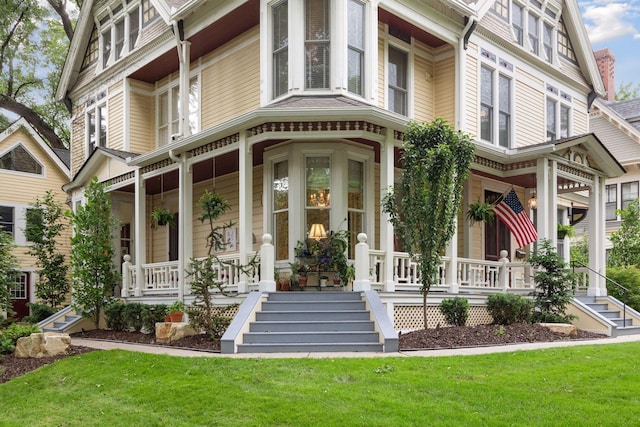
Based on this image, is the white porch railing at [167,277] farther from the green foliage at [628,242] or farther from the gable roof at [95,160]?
the green foliage at [628,242]

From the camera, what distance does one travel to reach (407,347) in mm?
9953

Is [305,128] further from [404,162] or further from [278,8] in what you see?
[278,8]

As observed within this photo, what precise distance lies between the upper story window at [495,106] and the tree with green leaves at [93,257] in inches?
381

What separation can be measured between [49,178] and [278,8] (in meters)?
14.8

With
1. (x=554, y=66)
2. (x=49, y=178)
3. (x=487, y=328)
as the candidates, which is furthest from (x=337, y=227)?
(x=49, y=178)

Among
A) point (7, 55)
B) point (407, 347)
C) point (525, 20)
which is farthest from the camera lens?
point (7, 55)

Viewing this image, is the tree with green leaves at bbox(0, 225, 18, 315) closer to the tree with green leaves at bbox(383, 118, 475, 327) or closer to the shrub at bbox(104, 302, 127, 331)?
the shrub at bbox(104, 302, 127, 331)

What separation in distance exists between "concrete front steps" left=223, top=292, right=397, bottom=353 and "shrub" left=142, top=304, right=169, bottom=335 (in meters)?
3.11

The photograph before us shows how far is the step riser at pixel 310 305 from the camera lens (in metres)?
11.1

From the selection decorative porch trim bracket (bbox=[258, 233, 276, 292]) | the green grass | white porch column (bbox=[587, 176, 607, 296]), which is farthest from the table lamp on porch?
white porch column (bbox=[587, 176, 607, 296])

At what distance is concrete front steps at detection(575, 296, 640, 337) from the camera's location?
14.1 m

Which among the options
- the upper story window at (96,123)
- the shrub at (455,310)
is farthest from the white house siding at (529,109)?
the upper story window at (96,123)

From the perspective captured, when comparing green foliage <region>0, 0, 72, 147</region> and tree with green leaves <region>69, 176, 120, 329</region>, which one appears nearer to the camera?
tree with green leaves <region>69, 176, 120, 329</region>

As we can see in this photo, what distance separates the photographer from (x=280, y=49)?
13.2 m
